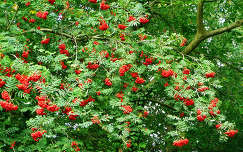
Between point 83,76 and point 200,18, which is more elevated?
point 200,18

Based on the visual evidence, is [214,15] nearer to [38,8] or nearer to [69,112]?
[38,8]

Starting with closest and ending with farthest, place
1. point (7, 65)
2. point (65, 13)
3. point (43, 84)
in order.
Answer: point (43, 84), point (7, 65), point (65, 13)

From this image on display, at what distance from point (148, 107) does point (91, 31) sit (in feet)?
14.9

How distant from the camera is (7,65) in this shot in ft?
12.3

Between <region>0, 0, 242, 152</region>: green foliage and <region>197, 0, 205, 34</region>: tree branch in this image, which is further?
<region>197, 0, 205, 34</region>: tree branch

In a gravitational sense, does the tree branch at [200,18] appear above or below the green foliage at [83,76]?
above

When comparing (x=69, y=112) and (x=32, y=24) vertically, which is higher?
(x=32, y=24)

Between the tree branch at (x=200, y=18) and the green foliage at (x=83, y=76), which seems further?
the tree branch at (x=200, y=18)

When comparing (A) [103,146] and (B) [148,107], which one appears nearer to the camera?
(A) [103,146]

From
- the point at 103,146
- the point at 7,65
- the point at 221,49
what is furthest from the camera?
the point at 221,49

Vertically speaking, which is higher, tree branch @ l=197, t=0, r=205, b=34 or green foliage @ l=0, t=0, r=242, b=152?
tree branch @ l=197, t=0, r=205, b=34

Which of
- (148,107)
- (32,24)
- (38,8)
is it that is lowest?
(148,107)

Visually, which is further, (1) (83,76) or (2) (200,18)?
(2) (200,18)

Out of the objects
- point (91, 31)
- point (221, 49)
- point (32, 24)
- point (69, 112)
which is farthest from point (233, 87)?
point (69, 112)
